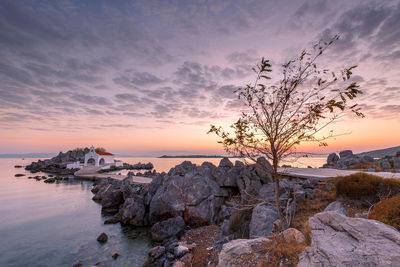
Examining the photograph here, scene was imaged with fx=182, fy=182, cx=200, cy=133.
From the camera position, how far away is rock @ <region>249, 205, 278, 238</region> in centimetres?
797

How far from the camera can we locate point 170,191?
16.7 meters

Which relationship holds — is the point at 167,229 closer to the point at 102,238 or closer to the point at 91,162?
the point at 102,238

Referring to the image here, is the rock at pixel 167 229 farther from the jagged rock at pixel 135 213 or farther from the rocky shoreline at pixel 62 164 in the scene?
the rocky shoreline at pixel 62 164

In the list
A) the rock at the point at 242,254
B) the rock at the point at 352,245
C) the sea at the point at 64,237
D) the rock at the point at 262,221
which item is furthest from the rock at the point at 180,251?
the rock at the point at 352,245

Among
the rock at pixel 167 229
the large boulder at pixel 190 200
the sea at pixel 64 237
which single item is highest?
the large boulder at pixel 190 200

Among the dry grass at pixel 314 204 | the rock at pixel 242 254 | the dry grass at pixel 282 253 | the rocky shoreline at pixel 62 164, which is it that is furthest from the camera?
the rocky shoreline at pixel 62 164

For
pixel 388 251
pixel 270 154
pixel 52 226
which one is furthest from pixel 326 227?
pixel 52 226

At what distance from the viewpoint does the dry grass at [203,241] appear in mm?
8641

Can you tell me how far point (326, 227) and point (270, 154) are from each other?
212cm

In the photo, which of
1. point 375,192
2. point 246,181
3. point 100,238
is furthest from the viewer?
point 246,181

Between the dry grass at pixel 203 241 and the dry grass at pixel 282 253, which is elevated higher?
the dry grass at pixel 282 253

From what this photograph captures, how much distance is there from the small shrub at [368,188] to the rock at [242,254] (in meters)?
9.21

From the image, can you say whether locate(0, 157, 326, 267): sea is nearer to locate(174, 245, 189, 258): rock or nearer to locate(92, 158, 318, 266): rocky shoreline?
locate(92, 158, 318, 266): rocky shoreline

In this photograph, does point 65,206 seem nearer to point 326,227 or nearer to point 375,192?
point 326,227
